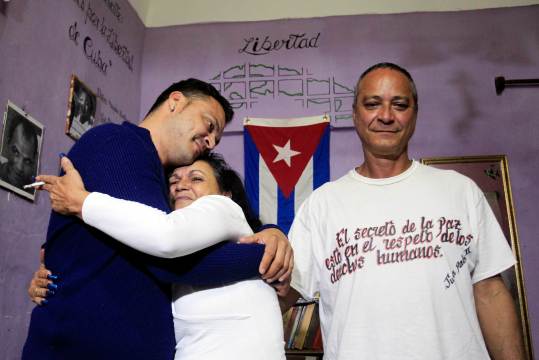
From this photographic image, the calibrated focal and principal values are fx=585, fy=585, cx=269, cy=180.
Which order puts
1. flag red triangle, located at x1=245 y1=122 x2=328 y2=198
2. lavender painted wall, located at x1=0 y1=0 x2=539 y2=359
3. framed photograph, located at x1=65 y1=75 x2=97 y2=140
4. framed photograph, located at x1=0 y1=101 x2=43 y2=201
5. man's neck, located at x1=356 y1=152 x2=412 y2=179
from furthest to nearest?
1. flag red triangle, located at x1=245 y1=122 x2=328 y2=198
2. lavender painted wall, located at x1=0 y1=0 x2=539 y2=359
3. framed photograph, located at x1=65 y1=75 x2=97 y2=140
4. framed photograph, located at x1=0 y1=101 x2=43 y2=201
5. man's neck, located at x1=356 y1=152 x2=412 y2=179

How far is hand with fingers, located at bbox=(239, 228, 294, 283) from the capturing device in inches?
50.2

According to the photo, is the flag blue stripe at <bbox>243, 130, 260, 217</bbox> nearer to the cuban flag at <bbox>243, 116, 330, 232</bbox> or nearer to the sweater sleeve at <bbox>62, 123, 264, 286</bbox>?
the cuban flag at <bbox>243, 116, 330, 232</bbox>

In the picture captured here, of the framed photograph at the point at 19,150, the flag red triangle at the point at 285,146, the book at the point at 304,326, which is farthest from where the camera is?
the flag red triangle at the point at 285,146

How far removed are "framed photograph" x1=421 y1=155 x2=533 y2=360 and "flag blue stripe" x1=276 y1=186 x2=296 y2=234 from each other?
80cm

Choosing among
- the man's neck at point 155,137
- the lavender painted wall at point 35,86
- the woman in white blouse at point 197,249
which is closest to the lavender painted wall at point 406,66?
the lavender painted wall at point 35,86

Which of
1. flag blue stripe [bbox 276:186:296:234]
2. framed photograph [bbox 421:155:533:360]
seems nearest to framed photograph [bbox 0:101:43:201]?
flag blue stripe [bbox 276:186:296:234]

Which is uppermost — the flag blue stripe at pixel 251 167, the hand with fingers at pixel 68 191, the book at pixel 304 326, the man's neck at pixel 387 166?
the flag blue stripe at pixel 251 167

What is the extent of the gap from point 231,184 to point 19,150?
104 cm

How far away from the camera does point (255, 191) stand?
3.41 m

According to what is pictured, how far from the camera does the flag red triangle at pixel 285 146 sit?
11.1 feet

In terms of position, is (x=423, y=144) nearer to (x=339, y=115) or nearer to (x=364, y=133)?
(x=339, y=115)

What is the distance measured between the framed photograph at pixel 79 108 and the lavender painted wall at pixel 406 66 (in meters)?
0.72

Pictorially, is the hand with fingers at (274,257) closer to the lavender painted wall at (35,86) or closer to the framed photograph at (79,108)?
the lavender painted wall at (35,86)

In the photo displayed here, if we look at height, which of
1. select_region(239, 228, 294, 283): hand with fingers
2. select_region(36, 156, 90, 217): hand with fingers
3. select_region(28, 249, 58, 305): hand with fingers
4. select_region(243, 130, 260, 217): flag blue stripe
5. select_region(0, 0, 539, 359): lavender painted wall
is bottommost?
select_region(28, 249, 58, 305): hand with fingers
